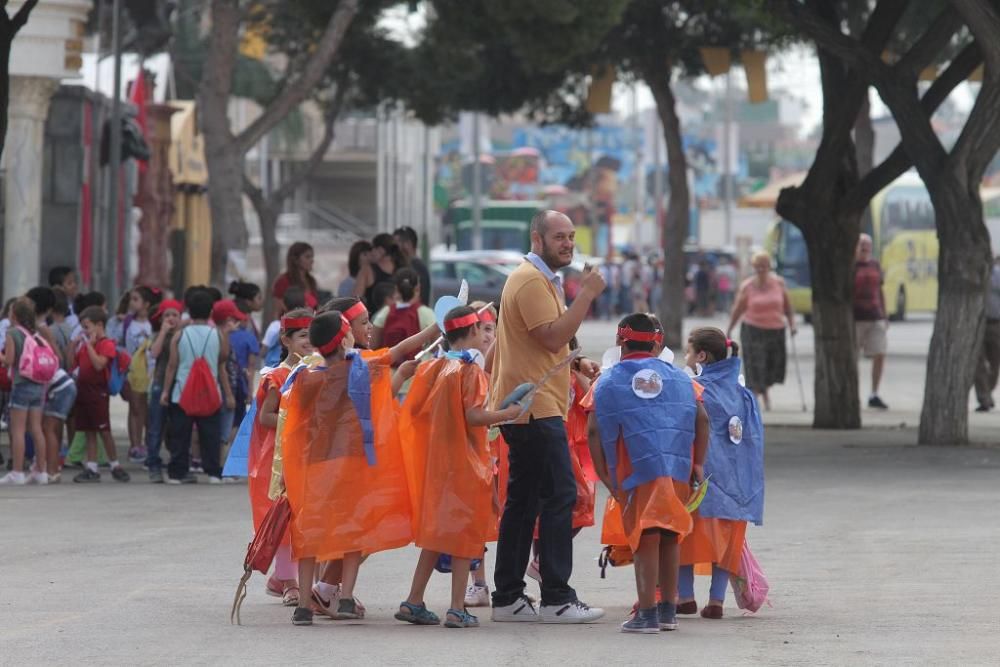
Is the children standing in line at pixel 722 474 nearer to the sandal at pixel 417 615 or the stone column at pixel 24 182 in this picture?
the sandal at pixel 417 615

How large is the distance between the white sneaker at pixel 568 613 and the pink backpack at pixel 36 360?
6.85 metres

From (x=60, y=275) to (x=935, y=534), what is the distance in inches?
352

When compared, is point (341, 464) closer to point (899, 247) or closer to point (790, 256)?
point (790, 256)

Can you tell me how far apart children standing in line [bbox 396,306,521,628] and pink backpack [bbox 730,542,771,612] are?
1115 millimetres

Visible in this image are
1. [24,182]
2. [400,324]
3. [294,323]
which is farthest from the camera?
[24,182]

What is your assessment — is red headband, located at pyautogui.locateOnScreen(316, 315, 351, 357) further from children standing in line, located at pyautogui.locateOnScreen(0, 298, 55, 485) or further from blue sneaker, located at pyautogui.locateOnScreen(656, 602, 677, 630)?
children standing in line, located at pyautogui.locateOnScreen(0, 298, 55, 485)

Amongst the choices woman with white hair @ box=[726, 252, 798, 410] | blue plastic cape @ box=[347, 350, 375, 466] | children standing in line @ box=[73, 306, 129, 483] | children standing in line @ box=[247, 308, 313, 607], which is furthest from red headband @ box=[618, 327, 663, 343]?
woman with white hair @ box=[726, 252, 798, 410]

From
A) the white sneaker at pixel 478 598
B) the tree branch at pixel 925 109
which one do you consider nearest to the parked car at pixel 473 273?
the tree branch at pixel 925 109

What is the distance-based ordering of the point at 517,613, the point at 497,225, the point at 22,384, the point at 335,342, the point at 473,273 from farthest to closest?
the point at 497,225 → the point at 473,273 → the point at 22,384 → the point at 517,613 → the point at 335,342

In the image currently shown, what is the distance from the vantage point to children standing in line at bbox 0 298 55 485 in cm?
1538

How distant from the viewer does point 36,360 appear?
15391 millimetres

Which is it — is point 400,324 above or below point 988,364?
above

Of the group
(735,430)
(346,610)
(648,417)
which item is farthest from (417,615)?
(735,430)

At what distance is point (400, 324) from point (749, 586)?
5.31m
